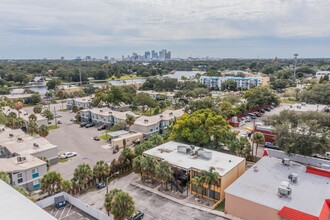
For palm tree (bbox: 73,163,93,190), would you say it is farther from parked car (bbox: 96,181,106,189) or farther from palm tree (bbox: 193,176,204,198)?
palm tree (bbox: 193,176,204,198)

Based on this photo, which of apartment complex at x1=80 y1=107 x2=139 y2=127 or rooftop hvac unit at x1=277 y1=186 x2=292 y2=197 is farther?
apartment complex at x1=80 y1=107 x2=139 y2=127

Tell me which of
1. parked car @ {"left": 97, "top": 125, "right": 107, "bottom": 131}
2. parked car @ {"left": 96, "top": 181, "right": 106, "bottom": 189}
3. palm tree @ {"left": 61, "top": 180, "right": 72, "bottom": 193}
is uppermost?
palm tree @ {"left": 61, "top": 180, "right": 72, "bottom": 193}

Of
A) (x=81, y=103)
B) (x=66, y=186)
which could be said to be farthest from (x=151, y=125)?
(x=81, y=103)

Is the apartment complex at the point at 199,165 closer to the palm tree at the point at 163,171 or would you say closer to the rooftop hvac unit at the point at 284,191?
the palm tree at the point at 163,171

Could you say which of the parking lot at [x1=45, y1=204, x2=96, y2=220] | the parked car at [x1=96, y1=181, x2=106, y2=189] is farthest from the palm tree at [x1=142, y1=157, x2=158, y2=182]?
the parking lot at [x1=45, y1=204, x2=96, y2=220]

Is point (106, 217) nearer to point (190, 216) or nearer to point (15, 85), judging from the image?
point (190, 216)

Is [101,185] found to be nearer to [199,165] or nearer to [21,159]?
[21,159]

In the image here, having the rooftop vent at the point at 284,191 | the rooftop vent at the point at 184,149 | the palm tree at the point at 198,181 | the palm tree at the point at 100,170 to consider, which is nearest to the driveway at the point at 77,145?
the palm tree at the point at 100,170
